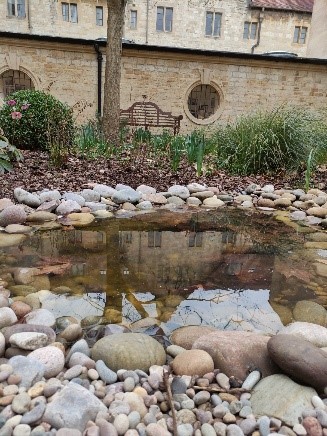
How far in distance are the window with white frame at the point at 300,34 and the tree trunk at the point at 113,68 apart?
19.8m

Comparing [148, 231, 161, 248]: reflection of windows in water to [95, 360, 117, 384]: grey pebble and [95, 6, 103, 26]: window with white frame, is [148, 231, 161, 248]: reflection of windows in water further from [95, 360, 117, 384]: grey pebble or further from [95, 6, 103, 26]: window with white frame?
[95, 6, 103, 26]: window with white frame

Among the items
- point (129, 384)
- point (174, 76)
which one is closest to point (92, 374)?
point (129, 384)

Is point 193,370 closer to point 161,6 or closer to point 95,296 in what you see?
point 95,296

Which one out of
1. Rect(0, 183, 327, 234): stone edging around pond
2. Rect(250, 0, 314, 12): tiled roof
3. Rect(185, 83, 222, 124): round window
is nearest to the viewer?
Answer: Rect(0, 183, 327, 234): stone edging around pond

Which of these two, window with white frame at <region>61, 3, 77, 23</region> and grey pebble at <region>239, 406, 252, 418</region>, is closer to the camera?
grey pebble at <region>239, 406, 252, 418</region>

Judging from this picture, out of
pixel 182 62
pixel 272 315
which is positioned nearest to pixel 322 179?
pixel 272 315

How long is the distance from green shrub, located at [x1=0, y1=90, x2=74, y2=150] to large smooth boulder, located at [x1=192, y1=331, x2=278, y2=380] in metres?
5.38

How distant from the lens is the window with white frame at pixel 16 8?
2058 centimetres

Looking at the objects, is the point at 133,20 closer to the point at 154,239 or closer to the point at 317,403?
the point at 154,239

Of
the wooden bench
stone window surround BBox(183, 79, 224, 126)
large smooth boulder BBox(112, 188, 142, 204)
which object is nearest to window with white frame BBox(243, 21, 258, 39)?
stone window surround BBox(183, 79, 224, 126)

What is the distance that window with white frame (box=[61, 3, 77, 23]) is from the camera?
2095cm

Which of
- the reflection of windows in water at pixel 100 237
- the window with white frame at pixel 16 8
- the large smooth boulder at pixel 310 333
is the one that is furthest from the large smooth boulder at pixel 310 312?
the window with white frame at pixel 16 8

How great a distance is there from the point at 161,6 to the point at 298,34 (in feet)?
28.9

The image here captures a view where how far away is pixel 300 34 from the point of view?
76.2 feet
